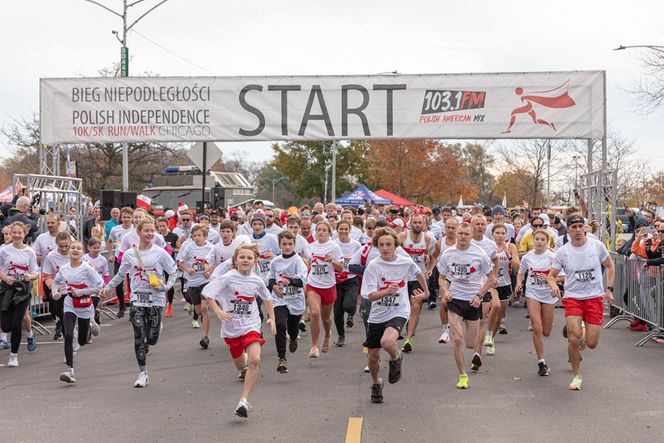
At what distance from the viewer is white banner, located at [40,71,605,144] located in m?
17.8

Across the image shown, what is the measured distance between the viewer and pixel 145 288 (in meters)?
9.59

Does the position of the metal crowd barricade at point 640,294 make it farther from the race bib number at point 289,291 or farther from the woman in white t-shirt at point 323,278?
the race bib number at point 289,291

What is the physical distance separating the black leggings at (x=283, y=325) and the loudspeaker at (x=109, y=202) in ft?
30.9

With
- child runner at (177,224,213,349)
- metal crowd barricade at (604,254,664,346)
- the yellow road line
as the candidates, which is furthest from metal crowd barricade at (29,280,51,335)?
metal crowd barricade at (604,254,664,346)

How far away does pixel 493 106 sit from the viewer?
17.9 meters

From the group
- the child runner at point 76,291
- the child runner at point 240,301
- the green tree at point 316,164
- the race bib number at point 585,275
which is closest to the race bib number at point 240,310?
the child runner at point 240,301

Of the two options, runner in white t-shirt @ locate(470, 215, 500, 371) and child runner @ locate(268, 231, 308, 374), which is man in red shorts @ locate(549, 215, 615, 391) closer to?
runner in white t-shirt @ locate(470, 215, 500, 371)

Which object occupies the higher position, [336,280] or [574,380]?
[336,280]

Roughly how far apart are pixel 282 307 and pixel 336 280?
62.3 inches

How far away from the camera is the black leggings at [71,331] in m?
9.54

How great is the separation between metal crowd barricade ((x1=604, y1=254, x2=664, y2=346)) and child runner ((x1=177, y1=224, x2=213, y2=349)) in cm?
651

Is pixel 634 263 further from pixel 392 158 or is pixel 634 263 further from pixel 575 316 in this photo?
pixel 392 158

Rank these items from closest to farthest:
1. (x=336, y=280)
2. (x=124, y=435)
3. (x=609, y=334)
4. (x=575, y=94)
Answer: (x=124, y=435)
(x=336, y=280)
(x=609, y=334)
(x=575, y=94)

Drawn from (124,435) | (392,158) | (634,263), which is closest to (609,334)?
(634,263)
